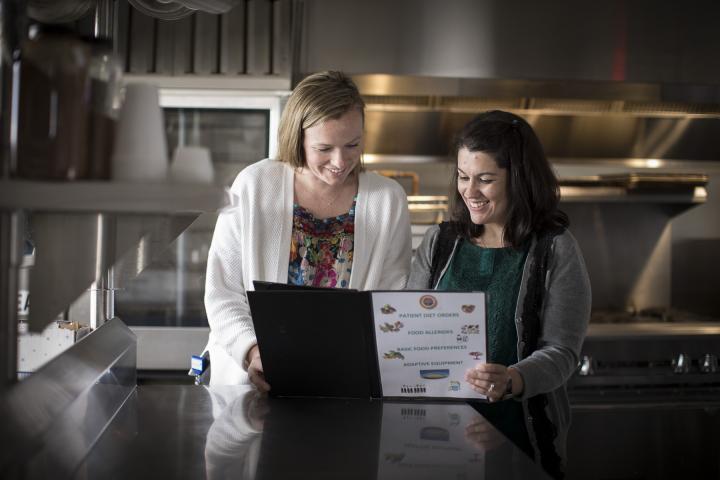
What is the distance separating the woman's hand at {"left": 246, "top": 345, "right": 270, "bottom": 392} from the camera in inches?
64.4

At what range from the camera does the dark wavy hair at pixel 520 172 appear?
179 centimetres

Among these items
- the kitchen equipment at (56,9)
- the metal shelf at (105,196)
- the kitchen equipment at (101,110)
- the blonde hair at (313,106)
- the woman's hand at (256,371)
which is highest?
the kitchen equipment at (56,9)

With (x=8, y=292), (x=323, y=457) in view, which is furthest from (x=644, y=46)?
(x=8, y=292)

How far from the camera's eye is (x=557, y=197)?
1849 millimetres

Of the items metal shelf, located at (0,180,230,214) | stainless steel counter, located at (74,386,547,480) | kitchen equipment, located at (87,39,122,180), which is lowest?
stainless steel counter, located at (74,386,547,480)

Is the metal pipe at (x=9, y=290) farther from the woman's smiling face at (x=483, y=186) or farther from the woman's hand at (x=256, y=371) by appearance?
the woman's smiling face at (x=483, y=186)

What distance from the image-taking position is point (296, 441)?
4.19 ft

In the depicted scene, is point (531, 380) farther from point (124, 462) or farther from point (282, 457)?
point (124, 462)

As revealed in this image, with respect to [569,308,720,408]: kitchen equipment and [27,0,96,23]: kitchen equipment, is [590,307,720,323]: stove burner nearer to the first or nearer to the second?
[569,308,720,408]: kitchen equipment

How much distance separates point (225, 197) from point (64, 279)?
0.34 metres

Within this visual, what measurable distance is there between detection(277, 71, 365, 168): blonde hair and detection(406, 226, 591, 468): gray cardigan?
0.53m

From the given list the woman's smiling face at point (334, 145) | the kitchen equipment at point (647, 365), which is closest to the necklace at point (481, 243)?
the woman's smiling face at point (334, 145)

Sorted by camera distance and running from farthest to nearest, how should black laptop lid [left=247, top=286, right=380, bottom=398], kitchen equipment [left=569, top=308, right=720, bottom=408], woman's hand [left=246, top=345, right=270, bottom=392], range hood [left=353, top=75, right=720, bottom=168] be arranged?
range hood [left=353, top=75, right=720, bottom=168] < kitchen equipment [left=569, top=308, right=720, bottom=408] < woman's hand [left=246, top=345, right=270, bottom=392] < black laptop lid [left=247, top=286, right=380, bottom=398]

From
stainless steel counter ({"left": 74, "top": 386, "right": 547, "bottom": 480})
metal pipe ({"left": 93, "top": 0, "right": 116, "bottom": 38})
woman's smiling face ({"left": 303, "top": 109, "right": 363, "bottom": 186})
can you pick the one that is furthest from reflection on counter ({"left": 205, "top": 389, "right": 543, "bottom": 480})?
metal pipe ({"left": 93, "top": 0, "right": 116, "bottom": 38})
